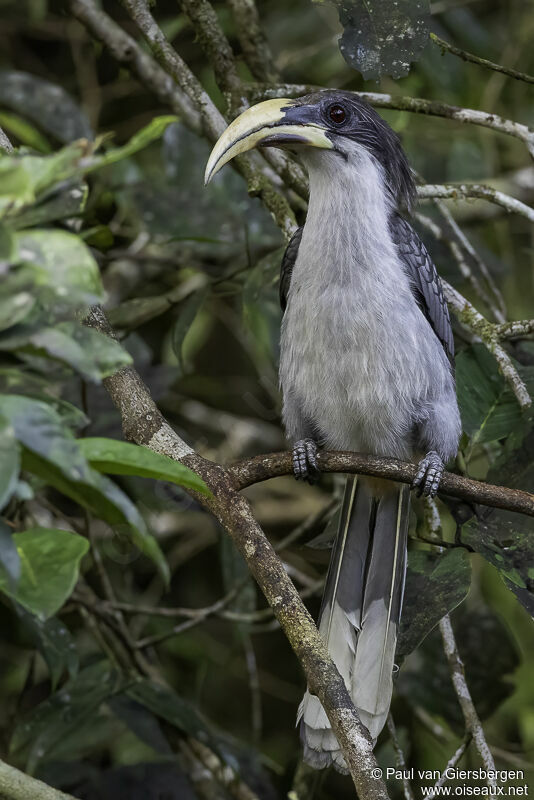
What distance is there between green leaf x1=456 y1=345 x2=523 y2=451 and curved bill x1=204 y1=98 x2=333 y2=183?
0.76 metres

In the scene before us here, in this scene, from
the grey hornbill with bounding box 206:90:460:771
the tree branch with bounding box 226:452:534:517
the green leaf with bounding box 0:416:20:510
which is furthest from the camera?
the grey hornbill with bounding box 206:90:460:771

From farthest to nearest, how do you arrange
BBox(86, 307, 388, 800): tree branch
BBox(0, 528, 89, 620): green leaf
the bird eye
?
the bird eye < BBox(86, 307, 388, 800): tree branch < BBox(0, 528, 89, 620): green leaf

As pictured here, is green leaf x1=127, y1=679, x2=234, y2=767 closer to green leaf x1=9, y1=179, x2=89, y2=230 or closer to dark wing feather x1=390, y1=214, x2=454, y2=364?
dark wing feather x1=390, y1=214, x2=454, y2=364

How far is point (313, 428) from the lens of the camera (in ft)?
9.54

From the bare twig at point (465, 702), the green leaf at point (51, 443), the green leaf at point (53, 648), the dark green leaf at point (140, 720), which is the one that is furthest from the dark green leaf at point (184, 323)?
the green leaf at point (51, 443)

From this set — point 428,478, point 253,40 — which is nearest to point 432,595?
point 428,478

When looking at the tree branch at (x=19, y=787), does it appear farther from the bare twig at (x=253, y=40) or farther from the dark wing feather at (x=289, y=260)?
the bare twig at (x=253, y=40)

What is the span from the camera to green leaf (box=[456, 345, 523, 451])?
2.64m

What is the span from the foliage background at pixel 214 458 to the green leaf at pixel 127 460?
1019 mm

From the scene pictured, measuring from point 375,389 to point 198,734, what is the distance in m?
1.15

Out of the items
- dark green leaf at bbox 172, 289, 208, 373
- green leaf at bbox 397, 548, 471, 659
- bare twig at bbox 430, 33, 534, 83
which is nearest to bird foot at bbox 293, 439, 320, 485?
green leaf at bbox 397, 548, 471, 659

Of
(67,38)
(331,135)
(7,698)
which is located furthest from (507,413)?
(67,38)

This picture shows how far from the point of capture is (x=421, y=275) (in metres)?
2.73

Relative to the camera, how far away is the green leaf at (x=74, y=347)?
1.10m
